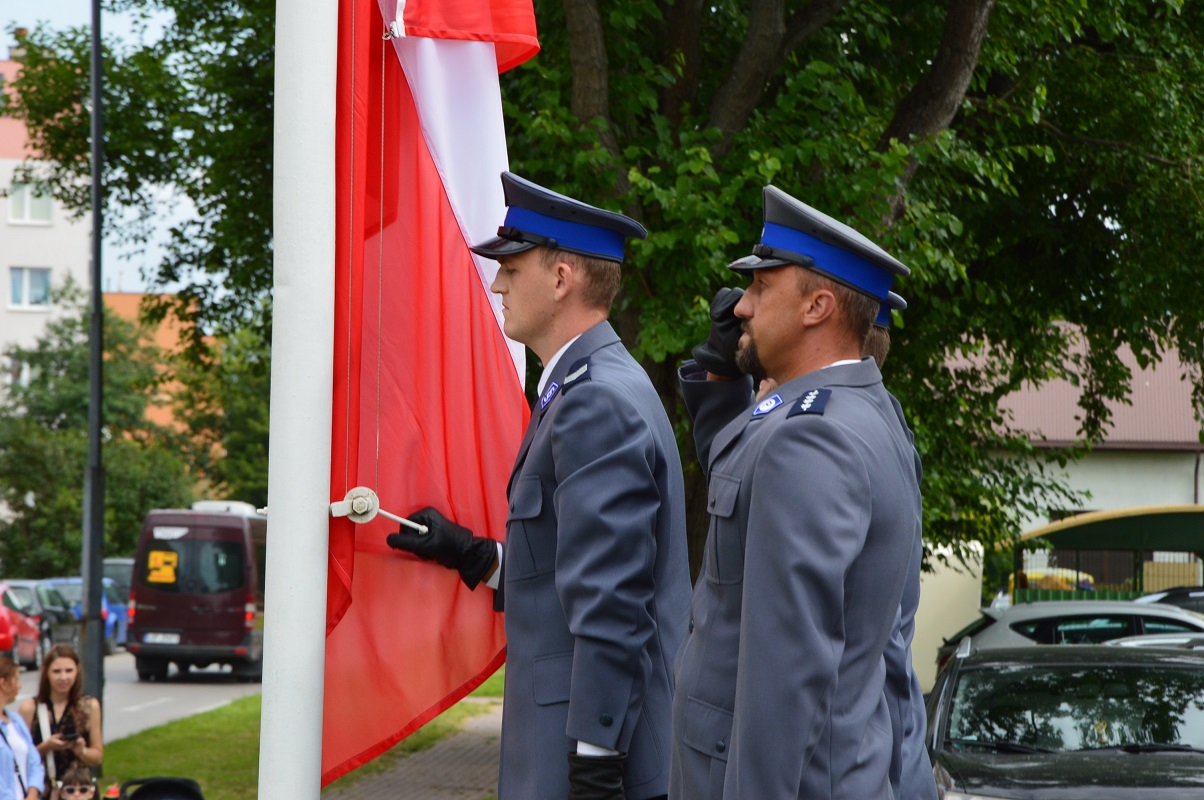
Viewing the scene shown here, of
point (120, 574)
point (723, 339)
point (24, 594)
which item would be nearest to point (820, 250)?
point (723, 339)

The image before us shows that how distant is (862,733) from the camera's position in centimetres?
242

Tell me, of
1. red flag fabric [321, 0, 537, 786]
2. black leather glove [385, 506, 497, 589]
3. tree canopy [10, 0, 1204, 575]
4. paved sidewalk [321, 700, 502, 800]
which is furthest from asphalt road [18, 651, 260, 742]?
black leather glove [385, 506, 497, 589]

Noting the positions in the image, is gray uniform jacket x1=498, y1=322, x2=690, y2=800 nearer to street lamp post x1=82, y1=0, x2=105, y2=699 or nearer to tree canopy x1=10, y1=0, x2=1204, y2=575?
tree canopy x1=10, y1=0, x2=1204, y2=575

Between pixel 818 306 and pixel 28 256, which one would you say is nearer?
pixel 818 306

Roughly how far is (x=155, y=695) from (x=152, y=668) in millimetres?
3707

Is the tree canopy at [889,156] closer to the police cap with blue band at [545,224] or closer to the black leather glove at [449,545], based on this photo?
the police cap with blue band at [545,224]

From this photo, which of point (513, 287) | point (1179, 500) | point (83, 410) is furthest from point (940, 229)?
point (83, 410)

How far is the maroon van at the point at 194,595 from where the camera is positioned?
Result: 26.0 m

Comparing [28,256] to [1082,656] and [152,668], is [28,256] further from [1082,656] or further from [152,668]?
[1082,656]

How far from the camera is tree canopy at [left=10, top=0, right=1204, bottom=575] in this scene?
855 centimetres

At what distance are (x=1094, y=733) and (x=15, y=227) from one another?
2311 inches

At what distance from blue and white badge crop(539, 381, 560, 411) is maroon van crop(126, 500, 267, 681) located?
2403cm

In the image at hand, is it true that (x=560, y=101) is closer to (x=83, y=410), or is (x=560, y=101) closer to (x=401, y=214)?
(x=401, y=214)

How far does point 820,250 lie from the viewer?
105 inches
